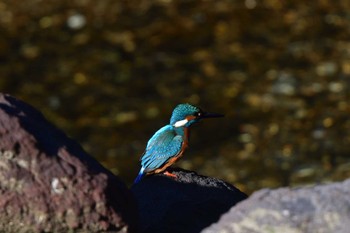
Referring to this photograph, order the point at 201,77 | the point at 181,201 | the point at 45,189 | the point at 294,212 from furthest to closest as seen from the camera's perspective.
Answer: the point at 201,77
the point at 181,201
the point at 45,189
the point at 294,212

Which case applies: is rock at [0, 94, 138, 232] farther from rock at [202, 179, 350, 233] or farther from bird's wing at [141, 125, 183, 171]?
bird's wing at [141, 125, 183, 171]

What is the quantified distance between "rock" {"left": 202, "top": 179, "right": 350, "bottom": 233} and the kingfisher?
129 cm

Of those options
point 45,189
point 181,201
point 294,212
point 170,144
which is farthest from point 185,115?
point 294,212

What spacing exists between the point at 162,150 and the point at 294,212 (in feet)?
5.00

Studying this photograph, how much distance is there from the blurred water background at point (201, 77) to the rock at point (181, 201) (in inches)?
154

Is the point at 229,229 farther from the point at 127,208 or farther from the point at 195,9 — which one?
the point at 195,9

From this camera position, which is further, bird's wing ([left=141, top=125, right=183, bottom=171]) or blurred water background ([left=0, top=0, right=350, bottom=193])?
blurred water background ([left=0, top=0, right=350, bottom=193])

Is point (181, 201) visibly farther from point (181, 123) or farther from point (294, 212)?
point (294, 212)

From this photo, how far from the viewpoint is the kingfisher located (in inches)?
199

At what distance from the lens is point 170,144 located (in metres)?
5.04

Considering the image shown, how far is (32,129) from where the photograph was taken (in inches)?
161

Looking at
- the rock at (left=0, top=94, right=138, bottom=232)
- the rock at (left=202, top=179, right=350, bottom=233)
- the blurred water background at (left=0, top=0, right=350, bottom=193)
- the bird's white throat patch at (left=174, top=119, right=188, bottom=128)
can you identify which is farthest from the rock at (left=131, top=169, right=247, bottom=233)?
the blurred water background at (left=0, top=0, right=350, bottom=193)

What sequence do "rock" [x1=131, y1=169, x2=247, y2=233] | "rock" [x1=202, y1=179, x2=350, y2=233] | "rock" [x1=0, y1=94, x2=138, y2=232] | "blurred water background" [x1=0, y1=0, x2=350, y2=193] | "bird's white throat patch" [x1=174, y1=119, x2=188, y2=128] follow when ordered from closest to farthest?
"rock" [x1=202, y1=179, x2=350, y2=233], "rock" [x1=0, y1=94, x2=138, y2=232], "rock" [x1=131, y1=169, x2=247, y2=233], "bird's white throat patch" [x1=174, y1=119, x2=188, y2=128], "blurred water background" [x1=0, y1=0, x2=350, y2=193]

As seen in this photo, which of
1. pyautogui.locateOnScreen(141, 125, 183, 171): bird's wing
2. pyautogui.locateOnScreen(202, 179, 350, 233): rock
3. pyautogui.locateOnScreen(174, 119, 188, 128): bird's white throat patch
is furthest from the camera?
pyautogui.locateOnScreen(174, 119, 188, 128): bird's white throat patch
